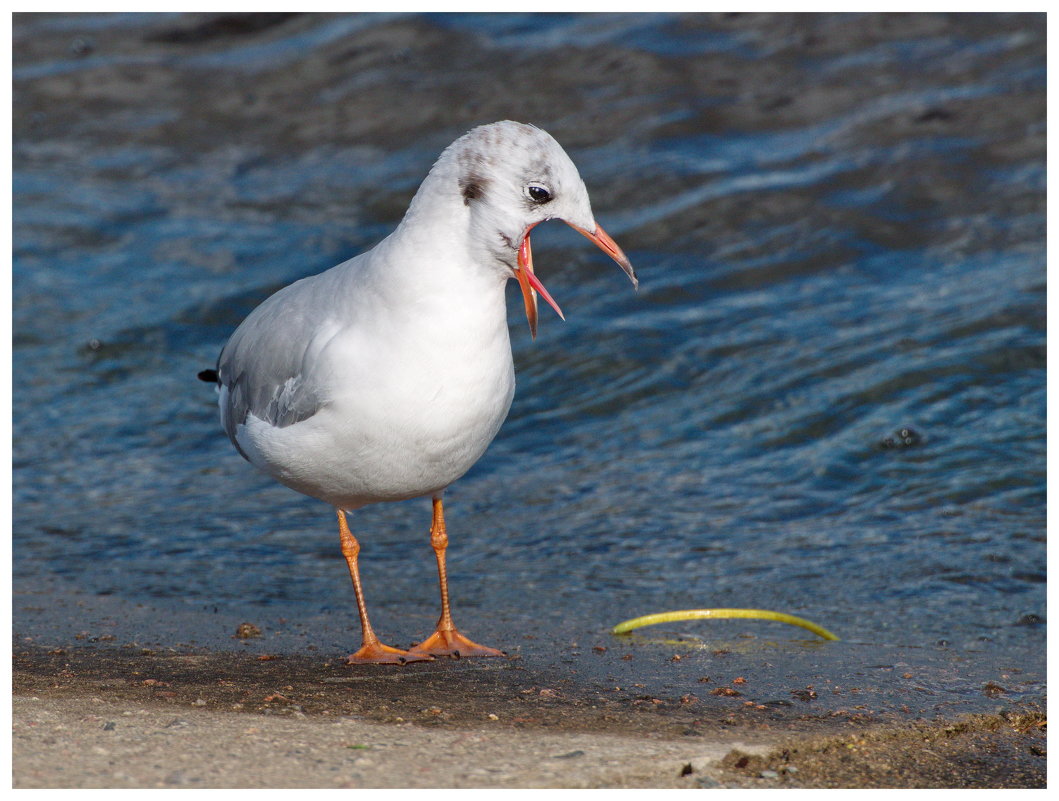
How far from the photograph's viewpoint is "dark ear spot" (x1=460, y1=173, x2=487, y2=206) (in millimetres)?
3934

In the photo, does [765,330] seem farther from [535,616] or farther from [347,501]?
[347,501]

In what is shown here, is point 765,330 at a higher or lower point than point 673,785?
higher

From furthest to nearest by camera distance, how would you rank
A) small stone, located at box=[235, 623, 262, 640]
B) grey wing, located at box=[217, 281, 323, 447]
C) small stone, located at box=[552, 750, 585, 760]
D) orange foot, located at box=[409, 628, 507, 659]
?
small stone, located at box=[235, 623, 262, 640] < orange foot, located at box=[409, 628, 507, 659] < grey wing, located at box=[217, 281, 323, 447] < small stone, located at box=[552, 750, 585, 760]

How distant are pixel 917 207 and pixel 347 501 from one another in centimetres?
641

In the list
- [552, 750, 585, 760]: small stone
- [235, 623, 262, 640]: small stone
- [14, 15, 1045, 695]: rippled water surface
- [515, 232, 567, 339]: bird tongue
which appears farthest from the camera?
[14, 15, 1045, 695]: rippled water surface

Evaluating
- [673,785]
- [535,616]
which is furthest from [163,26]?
[673,785]

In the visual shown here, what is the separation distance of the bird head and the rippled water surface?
70.0 inches

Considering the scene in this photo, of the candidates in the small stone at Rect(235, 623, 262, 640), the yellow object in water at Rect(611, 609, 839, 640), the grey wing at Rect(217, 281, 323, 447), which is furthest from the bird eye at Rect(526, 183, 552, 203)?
the small stone at Rect(235, 623, 262, 640)

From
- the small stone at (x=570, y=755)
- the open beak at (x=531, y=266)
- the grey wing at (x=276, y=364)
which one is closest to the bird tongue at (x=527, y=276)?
the open beak at (x=531, y=266)

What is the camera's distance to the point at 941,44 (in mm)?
11617

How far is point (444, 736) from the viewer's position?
3.34 metres

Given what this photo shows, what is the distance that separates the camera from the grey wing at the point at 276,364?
171 inches

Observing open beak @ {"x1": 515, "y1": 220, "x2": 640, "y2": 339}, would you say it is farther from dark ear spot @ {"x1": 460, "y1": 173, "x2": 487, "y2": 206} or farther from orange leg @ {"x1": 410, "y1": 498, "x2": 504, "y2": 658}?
orange leg @ {"x1": 410, "y1": 498, "x2": 504, "y2": 658}

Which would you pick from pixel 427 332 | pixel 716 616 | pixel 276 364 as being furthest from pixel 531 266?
pixel 716 616
